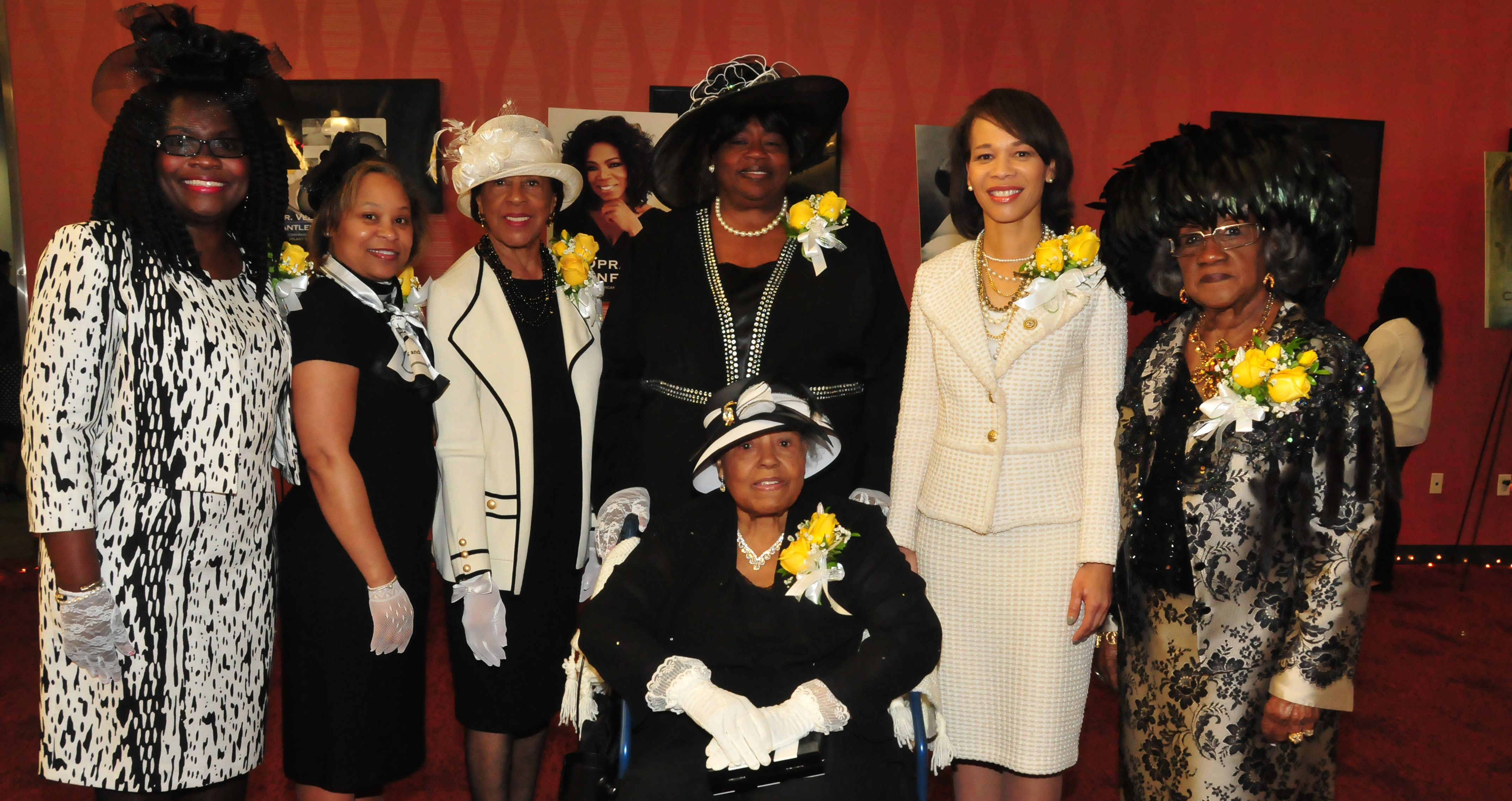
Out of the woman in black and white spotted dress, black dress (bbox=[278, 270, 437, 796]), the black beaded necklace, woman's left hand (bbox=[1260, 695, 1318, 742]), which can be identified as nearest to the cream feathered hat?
the black beaded necklace

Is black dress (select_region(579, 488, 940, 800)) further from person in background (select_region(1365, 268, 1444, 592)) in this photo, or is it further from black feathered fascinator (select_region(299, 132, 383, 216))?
person in background (select_region(1365, 268, 1444, 592))

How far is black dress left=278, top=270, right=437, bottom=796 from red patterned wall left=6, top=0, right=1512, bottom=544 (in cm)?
356

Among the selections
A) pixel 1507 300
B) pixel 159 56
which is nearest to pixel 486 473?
pixel 159 56

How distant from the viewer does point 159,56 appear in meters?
1.96

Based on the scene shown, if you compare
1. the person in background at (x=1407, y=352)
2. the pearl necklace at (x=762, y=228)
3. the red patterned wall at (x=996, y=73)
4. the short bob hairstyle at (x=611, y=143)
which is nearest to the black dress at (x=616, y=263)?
the pearl necklace at (x=762, y=228)

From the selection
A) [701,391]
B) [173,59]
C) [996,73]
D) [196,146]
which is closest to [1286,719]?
[701,391]

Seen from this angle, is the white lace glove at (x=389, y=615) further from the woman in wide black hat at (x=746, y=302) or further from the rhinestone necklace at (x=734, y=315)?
the rhinestone necklace at (x=734, y=315)

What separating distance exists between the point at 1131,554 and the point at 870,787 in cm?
75

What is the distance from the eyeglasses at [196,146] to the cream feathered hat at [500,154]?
56 cm

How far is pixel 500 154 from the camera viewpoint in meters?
2.50

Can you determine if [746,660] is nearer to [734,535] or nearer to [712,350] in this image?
[734,535]

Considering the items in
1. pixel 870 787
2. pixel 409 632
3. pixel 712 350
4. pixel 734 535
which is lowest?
pixel 870 787

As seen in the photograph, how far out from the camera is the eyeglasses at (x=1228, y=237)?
1965 mm

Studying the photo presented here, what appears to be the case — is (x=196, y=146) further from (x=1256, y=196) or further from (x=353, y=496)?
(x=1256, y=196)
